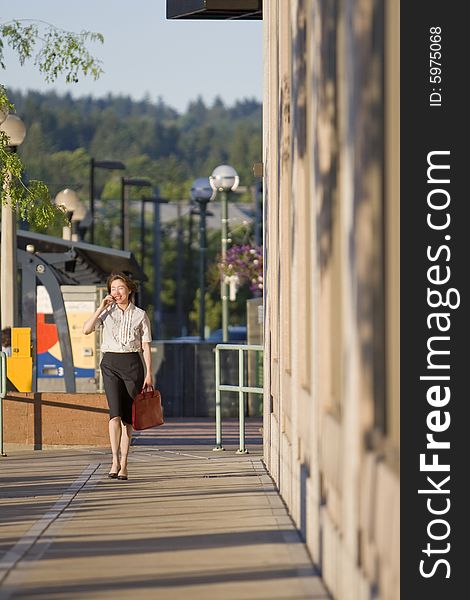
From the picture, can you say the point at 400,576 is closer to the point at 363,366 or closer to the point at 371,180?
the point at 363,366

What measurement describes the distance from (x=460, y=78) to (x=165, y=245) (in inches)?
4884

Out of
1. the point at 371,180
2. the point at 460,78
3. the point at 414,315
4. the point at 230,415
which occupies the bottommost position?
the point at 230,415

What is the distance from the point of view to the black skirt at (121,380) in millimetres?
15227

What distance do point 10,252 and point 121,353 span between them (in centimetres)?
659

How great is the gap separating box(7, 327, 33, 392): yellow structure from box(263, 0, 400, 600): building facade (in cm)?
671

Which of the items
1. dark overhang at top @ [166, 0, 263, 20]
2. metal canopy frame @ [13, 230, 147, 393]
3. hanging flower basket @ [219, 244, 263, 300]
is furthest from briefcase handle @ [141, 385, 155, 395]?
hanging flower basket @ [219, 244, 263, 300]

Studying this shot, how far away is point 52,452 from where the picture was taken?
18297 mm

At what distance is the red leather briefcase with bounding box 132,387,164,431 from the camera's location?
597 inches

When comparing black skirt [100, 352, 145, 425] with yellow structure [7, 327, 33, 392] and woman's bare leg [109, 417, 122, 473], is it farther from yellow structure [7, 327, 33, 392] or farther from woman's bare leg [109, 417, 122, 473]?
yellow structure [7, 327, 33, 392]

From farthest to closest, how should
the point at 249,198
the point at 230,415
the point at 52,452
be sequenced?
the point at 249,198
the point at 230,415
the point at 52,452

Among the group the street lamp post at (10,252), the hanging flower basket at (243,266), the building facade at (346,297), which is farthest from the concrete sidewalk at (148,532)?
the hanging flower basket at (243,266)

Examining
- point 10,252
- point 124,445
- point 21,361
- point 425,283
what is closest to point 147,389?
point 124,445

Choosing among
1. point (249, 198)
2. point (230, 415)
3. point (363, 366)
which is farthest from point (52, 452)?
point (249, 198)

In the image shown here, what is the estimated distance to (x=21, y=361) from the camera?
20.1 metres
